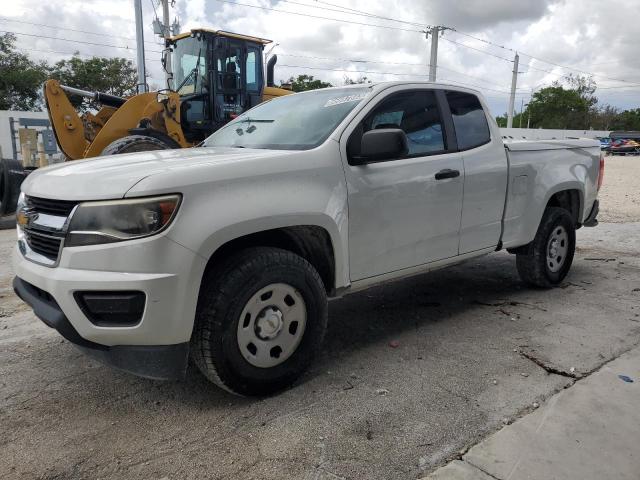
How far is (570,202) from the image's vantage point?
568 cm

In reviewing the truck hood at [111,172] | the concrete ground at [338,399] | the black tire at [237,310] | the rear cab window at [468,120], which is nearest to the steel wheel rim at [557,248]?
the concrete ground at [338,399]

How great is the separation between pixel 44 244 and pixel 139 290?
0.73 metres

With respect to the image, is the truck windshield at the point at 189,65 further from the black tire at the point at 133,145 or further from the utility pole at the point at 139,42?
the utility pole at the point at 139,42

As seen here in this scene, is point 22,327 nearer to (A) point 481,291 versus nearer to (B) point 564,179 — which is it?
(A) point 481,291

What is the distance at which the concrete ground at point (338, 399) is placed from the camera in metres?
2.53

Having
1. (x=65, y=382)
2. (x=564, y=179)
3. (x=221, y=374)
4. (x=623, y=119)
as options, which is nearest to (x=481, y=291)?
(x=564, y=179)

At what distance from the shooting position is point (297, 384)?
10.8ft

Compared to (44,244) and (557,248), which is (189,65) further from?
(44,244)

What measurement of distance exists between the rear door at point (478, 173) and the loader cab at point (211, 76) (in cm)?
608

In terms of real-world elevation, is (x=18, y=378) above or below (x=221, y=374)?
below

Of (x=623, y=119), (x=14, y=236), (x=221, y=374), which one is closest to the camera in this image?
(x=221, y=374)

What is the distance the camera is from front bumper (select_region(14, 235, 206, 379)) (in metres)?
2.55

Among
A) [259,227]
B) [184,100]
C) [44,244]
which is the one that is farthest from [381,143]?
[184,100]

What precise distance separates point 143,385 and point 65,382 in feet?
1.61
